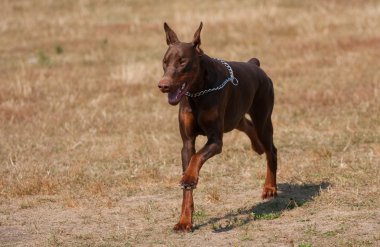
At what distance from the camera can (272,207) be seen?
784 cm

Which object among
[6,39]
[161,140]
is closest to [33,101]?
[161,140]

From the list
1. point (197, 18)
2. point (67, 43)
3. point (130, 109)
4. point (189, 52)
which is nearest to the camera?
point (189, 52)

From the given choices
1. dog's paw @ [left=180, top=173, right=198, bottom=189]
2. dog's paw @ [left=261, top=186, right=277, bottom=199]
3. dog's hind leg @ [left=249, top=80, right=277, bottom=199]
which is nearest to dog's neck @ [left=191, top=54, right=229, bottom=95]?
dog's paw @ [left=180, top=173, right=198, bottom=189]

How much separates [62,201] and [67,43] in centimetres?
1390

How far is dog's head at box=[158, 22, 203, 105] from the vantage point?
655 cm

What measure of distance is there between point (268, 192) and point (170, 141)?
3.22m

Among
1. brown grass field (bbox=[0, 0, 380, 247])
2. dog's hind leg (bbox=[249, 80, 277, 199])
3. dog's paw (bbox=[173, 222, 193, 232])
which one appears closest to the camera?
dog's paw (bbox=[173, 222, 193, 232])

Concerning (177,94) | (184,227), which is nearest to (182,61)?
(177,94)

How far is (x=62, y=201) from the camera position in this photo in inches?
328

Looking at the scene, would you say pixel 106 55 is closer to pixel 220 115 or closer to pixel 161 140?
pixel 161 140

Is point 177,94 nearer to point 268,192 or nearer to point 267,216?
point 267,216

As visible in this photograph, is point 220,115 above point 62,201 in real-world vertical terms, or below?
above

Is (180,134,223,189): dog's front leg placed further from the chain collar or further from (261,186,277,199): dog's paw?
(261,186,277,199): dog's paw

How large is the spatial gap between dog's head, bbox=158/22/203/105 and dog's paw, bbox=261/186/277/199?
1853 millimetres
